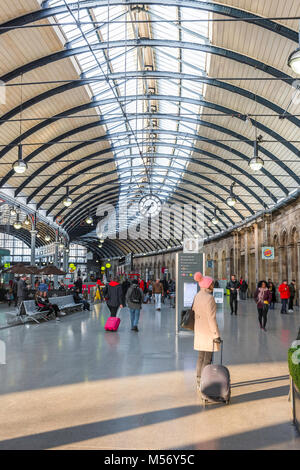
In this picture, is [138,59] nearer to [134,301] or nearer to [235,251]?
[134,301]

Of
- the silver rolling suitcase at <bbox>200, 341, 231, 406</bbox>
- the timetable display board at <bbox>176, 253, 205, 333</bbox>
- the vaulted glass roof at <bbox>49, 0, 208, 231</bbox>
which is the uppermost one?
the vaulted glass roof at <bbox>49, 0, 208, 231</bbox>

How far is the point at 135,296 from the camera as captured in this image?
13727mm

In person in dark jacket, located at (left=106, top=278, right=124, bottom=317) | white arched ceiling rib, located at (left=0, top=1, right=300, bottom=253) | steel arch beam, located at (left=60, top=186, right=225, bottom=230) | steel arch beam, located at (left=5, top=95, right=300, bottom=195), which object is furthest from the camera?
steel arch beam, located at (left=60, top=186, right=225, bottom=230)

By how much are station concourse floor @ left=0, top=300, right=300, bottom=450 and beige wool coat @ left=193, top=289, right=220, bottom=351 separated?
73cm

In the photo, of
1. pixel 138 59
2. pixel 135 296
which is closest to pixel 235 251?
pixel 138 59

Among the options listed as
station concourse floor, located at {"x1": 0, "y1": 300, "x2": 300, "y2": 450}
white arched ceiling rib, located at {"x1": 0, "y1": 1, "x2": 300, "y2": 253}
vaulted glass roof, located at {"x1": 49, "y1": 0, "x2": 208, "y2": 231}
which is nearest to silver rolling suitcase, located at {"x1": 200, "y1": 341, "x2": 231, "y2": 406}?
station concourse floor, located at {"x1": 0, "y1": 300, "x2": 300, "y2": 450}

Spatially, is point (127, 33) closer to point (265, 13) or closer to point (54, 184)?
point (265, 13)

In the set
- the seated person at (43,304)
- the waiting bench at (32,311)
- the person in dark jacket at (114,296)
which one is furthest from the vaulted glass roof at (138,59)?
the seated person at (43,304)

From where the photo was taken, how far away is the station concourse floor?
442cm

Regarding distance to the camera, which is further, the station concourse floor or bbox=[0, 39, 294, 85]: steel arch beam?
bbox=[0, 39, 294, 85]: steel arch beam

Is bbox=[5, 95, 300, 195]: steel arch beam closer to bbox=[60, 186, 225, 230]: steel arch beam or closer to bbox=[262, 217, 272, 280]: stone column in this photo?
bbox=[262, 217, 272, 280]: stone column

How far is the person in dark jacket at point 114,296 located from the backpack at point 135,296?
3.60 ft

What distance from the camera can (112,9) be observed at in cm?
1611

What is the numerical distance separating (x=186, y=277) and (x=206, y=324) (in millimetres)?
6834
